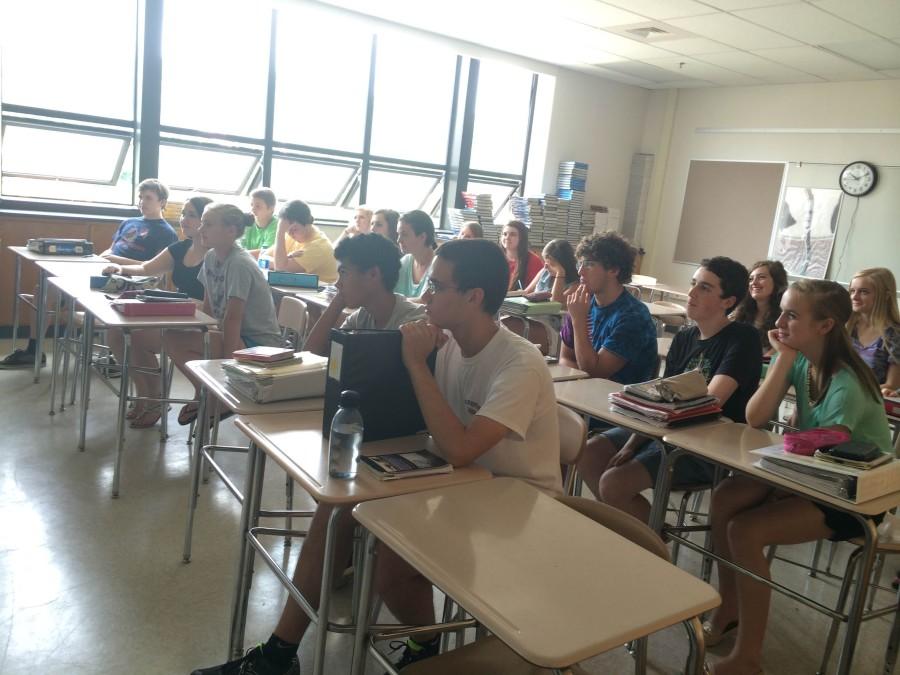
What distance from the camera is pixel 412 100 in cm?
727

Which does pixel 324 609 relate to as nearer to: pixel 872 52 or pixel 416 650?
pixel 416 650

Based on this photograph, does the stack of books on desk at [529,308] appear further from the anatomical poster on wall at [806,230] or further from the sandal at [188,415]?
the anatomical poster on wall at [806,230]

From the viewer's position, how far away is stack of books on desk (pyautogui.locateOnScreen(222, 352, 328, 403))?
1.99 meters

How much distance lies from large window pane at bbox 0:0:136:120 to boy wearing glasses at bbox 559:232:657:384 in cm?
453

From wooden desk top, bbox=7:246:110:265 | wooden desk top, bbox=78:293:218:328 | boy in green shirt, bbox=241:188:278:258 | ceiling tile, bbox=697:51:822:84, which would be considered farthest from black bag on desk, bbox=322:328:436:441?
ceiling tile, bbox=697:51:822:84

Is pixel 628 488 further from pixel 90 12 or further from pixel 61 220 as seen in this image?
pixel 90 12

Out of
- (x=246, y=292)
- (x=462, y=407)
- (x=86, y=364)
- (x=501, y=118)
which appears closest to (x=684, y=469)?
(x=462, y=407)

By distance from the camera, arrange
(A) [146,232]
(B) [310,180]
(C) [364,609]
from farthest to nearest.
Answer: (B) [310,180] < (A) [146,232] < (C) [364,609]

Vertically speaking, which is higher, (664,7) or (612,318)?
(664,7)

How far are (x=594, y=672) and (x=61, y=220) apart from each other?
5025 mm

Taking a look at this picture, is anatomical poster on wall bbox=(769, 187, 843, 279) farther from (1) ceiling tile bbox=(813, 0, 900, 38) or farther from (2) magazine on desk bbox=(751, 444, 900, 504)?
(2) magazine on desk bbox=(751, 444, 900, 504)

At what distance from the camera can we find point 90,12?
544cm

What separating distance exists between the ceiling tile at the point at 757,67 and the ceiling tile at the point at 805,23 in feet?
2.73

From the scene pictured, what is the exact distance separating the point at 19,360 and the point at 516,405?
167 inches
